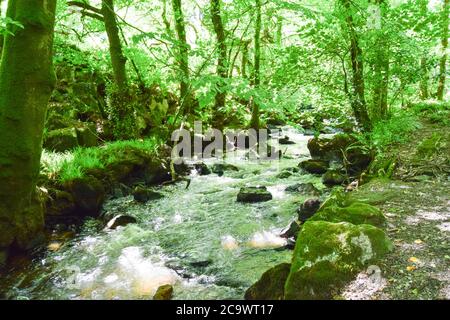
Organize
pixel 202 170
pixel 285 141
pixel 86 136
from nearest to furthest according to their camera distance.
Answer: pixel 86 136 < pixel 202 170 < pixel 285 141

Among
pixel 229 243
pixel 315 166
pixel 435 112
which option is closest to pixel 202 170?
pixel 315 166

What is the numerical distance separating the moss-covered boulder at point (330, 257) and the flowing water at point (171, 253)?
137 centimetres

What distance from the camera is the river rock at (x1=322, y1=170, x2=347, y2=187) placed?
9.23 m

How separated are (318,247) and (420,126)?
9.63 m

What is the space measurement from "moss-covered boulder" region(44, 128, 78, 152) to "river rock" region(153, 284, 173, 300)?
604 centimetres

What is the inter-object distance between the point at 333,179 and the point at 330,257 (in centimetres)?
A: 601

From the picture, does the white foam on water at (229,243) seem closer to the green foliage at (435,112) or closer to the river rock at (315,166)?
the river rock at (315,166)

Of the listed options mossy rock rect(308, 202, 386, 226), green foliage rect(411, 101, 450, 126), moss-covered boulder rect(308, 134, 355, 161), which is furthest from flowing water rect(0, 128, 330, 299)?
green foliage rect(411, 101, 450, 126)

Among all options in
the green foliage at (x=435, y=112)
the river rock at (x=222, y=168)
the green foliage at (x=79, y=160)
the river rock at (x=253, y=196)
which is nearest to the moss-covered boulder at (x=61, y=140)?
the green foliage at (x=79, y=160)

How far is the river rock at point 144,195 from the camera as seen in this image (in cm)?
869

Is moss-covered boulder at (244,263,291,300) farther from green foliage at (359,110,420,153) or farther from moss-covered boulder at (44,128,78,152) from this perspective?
moss-covered boulder at (44,128,78,152)

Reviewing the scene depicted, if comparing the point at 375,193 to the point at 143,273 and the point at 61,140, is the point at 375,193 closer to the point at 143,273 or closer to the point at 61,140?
the point at 143,273

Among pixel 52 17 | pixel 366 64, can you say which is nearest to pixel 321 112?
pixel 366 64

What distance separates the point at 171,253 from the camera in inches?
237
